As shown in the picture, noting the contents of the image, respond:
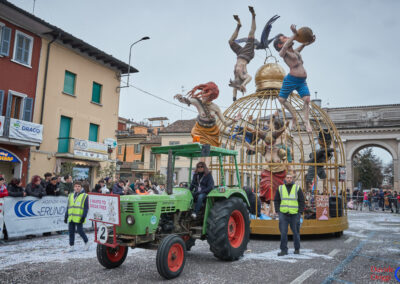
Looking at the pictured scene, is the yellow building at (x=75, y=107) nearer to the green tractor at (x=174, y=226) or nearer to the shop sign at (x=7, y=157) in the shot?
the shop sign at (x=7, y=157)

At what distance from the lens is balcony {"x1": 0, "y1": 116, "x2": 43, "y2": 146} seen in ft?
47.0

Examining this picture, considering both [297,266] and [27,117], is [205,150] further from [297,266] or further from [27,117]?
[27,117]

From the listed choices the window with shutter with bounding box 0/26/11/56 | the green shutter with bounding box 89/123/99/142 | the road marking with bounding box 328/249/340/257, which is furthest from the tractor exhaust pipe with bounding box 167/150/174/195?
the green shutter with bounding box 89/123/99/142

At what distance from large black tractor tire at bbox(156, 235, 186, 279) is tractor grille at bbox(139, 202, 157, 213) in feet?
1.58

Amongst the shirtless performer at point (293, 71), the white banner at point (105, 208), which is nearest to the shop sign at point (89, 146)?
the shirtless performer at point (293, 71)

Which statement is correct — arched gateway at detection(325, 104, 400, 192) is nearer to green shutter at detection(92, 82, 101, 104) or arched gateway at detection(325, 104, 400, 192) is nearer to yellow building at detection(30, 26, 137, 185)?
yellow building at detection(30, 26, 137, 185)

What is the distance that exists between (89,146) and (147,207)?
596 inches

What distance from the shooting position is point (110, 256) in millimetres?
5398

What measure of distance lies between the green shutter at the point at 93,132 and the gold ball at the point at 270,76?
13.2 meters

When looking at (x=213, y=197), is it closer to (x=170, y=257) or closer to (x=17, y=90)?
(x=170, y=257)

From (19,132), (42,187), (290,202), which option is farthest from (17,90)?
(290,202)

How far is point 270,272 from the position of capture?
5.30 m

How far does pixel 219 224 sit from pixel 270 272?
1112 millimetres

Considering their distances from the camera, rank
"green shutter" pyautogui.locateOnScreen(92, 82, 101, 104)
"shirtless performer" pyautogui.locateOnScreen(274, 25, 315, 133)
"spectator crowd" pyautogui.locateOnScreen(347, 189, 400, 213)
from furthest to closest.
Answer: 1. "spectator crowd" pyautogui.locateOnScreen(347, 189, 400, 213)
2. "green shutter" pyautogui.locateOnScreen(92, 82, 101, 104)
3. "shirtless performer" pyautogui.locateOnScreen(274, 25, 315, 133)
